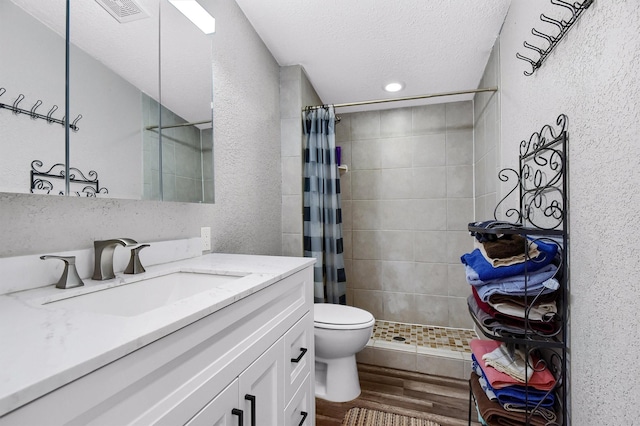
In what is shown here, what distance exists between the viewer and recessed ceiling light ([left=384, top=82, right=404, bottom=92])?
8.36 ft

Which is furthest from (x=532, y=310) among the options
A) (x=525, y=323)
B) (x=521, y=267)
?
(x=521, y=267)

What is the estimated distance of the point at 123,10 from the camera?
3.27 feet

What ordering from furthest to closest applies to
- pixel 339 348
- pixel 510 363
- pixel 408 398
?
1. pixel 408 398
2. pixel 339 348
3. pixel 510 363

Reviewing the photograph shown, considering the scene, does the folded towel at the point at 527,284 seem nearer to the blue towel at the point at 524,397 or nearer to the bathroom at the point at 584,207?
the bathroom at the point at 584,207

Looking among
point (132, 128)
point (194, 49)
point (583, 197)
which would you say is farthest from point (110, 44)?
point (583, 197)

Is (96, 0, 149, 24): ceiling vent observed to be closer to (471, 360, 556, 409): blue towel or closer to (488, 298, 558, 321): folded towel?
(488, 298, 558, 321): folded towel

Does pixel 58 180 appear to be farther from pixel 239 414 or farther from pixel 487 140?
pixel 487 140

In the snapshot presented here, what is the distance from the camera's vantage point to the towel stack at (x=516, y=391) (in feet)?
3.42

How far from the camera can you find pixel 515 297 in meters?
1.05

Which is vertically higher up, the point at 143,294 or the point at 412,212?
the point at 412,212

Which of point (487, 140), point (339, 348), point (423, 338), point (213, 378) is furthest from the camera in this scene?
point (423, 338)

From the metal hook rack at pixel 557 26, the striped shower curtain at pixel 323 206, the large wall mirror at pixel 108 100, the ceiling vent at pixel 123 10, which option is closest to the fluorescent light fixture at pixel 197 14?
Result: the large wall mirror at pixel 108 100

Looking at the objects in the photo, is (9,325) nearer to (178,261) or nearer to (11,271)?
(11,271)

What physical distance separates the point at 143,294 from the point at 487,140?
2306mm
